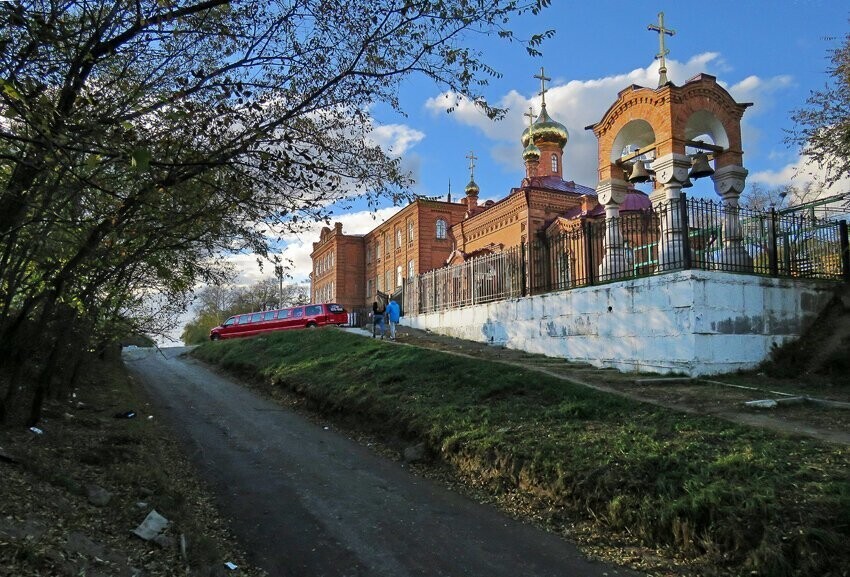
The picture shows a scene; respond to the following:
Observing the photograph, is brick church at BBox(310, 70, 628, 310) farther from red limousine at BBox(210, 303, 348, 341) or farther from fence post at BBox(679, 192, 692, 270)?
fence post at BBox(679, 192, 692, 270)

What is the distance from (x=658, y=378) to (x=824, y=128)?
5335mm

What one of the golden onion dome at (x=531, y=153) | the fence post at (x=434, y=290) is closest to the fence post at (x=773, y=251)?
the fence post at (x=434, y=290)

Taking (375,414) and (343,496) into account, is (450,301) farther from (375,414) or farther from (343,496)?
(343,496)

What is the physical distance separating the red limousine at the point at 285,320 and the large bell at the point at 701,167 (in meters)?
20.5

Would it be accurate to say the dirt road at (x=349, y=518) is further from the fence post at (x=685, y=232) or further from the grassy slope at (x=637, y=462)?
the fence post at (x=685, y=232)

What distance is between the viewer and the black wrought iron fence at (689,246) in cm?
1127

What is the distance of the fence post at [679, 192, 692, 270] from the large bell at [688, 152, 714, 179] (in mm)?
2156

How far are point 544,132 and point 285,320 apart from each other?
21233 mm

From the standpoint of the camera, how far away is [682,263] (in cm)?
1080

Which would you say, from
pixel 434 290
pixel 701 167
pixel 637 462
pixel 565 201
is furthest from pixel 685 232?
pixel 565 201

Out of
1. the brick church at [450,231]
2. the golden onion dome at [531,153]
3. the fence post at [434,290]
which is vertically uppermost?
the golden onion dome at [531,153]

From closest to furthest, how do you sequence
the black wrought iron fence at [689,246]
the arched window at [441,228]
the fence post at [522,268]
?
the black wrought iron fence at [689,246] → the fence post at [522,268] → the arched window at [441,228]

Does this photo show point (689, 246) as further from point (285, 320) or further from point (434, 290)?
point (285, 320)

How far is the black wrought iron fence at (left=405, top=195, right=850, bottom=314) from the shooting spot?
37.0 ft
